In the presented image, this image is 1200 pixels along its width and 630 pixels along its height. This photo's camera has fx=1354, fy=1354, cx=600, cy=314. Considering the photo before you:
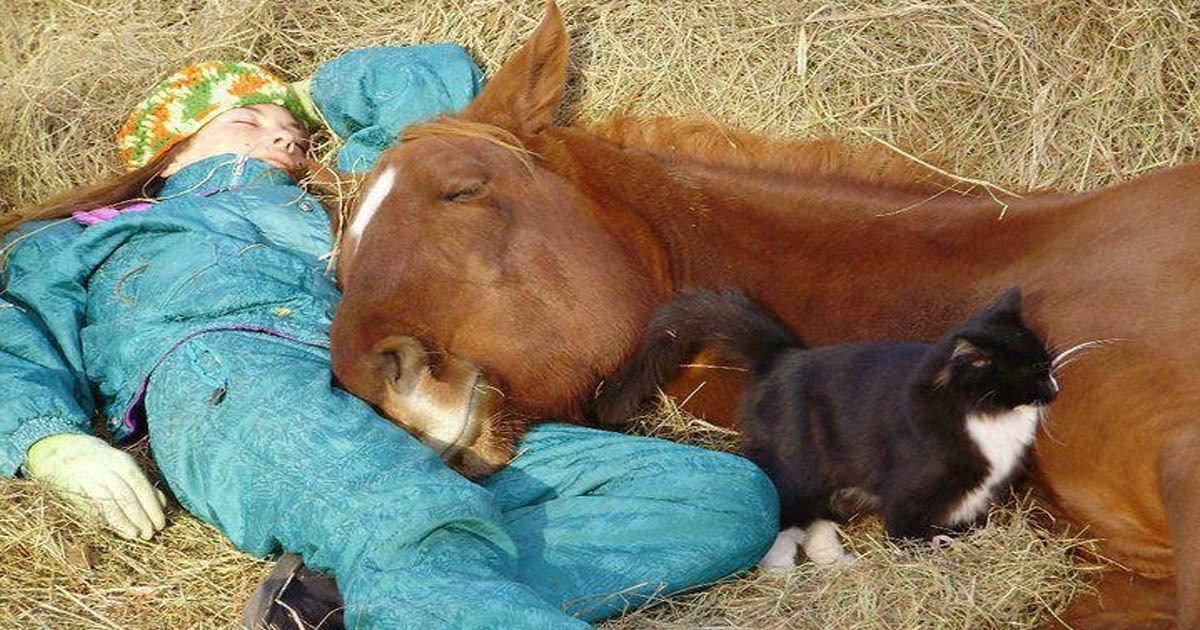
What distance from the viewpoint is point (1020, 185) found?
3953 millimetres

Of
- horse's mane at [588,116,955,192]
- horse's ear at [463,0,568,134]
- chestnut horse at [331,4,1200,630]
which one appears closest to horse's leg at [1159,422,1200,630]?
chestnut horse at [331,4,1200,630]

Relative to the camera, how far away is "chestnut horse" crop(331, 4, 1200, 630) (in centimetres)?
295

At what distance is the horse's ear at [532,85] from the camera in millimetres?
3664

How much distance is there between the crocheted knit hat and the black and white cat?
186 centimetres

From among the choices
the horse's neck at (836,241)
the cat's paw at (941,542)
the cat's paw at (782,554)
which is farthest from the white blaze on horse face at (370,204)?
the cat's paw at (941,542)

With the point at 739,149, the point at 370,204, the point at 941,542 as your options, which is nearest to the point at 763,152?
the point at 739,149

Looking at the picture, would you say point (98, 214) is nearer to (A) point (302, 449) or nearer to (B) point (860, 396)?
(A) point (302, 449)

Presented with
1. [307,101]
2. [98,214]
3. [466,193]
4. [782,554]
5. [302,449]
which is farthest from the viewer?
[307,101]

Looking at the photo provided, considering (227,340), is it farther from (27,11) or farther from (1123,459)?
(27,11)

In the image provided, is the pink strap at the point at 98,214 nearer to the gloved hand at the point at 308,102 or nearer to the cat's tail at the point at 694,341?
the gloved hand at the point at 308,102

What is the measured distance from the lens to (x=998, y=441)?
118 inches

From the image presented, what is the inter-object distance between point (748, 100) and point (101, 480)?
85.9 inches

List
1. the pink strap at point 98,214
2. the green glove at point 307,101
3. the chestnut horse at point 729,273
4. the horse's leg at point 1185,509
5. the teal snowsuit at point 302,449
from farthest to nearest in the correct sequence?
the green glove at point 307,101 → the pink strap at point 98,214 → the chestnut horse at point 729,273 → the teal snowsuit at point 302,449 → the horse's leg at point 1185,509

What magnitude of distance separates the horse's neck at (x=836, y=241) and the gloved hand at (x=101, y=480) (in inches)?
53.4
